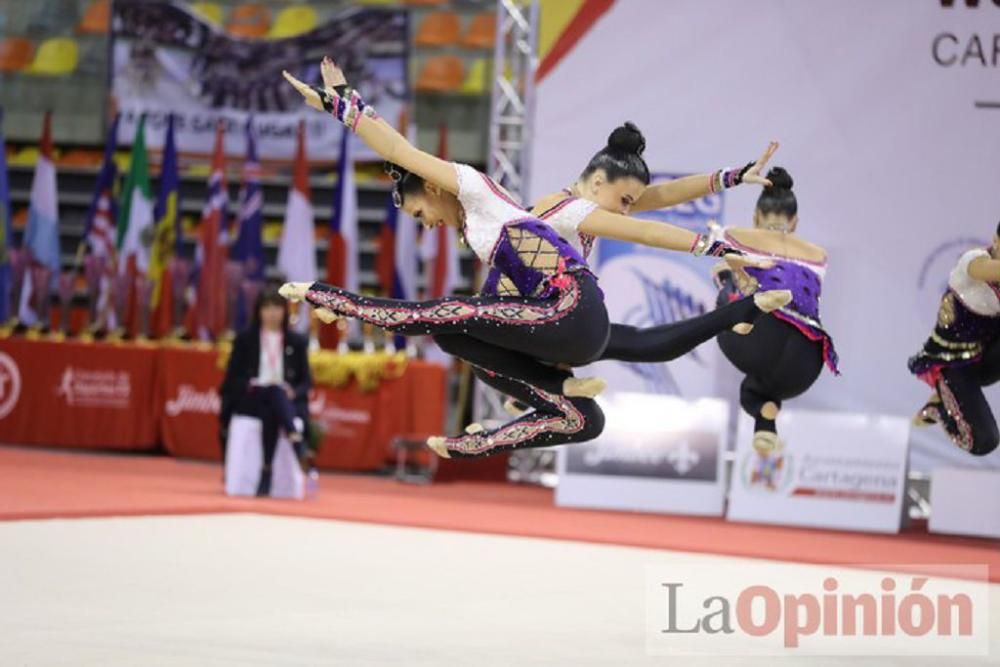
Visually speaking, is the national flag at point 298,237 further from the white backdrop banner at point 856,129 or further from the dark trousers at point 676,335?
the dark trousers at point 676,335

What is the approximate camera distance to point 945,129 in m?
10.7

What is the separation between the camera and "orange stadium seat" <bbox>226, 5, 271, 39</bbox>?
16516mm

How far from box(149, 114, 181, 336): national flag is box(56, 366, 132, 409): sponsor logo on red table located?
1.78 ft

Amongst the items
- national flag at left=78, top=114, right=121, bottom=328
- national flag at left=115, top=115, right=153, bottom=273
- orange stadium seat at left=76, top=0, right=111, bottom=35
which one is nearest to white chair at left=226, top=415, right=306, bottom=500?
national flag at left=115, top=115, right=153, bottom=273

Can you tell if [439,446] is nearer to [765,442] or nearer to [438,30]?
[765,442]

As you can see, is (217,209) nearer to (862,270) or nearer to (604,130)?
(604,130)

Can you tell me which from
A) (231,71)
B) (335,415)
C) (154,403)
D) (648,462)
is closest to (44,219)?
(154,403)

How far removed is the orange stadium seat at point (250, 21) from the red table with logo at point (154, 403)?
196 inches

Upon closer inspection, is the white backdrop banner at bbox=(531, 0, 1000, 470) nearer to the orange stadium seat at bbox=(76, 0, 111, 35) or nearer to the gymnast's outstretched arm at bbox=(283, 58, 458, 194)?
the gymnast's outstretched arm at bbox=(283, 58, 458, 194)

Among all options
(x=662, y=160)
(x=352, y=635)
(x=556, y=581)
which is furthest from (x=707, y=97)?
(x=352, y=635)

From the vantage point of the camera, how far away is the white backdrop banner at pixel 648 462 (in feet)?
36.0

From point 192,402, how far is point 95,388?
812 mm

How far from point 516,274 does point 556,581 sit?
2142mm

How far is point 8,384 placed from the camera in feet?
42.6
